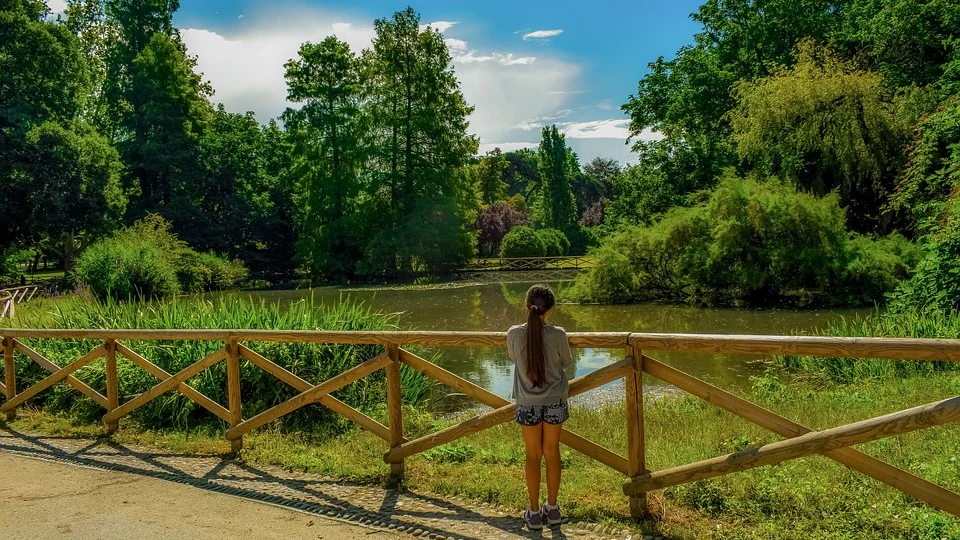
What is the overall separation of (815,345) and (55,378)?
27.3 ft

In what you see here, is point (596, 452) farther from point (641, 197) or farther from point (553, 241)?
point (553, 241)

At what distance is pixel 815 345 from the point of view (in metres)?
3.70

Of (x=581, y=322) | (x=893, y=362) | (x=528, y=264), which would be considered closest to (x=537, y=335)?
(x=893, y=362)

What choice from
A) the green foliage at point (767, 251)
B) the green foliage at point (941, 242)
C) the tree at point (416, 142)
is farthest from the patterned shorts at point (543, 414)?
the tree at point (416, 142)

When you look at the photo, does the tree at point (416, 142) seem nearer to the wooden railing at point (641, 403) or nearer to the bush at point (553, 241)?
the bush at point (553, 241)

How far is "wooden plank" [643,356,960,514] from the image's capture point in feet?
11.0

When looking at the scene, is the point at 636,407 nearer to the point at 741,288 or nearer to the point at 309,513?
Result: the point at 309,513

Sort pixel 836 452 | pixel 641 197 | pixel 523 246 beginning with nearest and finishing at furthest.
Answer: pixel 836 452 < pixel 641 197 < pixel 523 246

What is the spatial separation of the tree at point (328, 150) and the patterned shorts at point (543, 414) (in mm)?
46836

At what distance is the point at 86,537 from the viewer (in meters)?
4.48

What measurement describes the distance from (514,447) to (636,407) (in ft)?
7.40

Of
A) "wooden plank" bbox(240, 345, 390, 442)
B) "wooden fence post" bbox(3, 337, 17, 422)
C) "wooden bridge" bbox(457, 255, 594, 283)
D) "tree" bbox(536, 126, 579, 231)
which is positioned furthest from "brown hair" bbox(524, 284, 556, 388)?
"tree" bbox(536, 126, 579, 231)

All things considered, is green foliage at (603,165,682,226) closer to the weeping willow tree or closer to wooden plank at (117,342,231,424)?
the weeping willow tree

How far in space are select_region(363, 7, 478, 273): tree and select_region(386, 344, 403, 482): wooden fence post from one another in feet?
145
